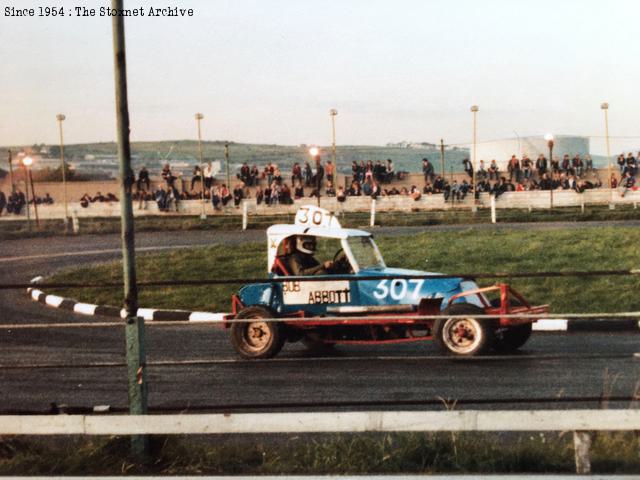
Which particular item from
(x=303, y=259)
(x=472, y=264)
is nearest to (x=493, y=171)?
(x=472, y=264)

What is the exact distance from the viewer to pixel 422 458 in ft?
17.3

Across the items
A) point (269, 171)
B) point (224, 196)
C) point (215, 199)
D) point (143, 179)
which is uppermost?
point (269, 171)

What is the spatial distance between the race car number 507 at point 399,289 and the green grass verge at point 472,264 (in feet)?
15.4

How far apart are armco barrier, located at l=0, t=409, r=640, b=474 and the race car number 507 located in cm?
569

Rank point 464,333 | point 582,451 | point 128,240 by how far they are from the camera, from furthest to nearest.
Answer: point 464,333, point 128,240, point 582,451

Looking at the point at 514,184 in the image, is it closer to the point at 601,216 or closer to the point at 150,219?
the point at 601,216

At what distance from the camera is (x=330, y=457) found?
5270mm

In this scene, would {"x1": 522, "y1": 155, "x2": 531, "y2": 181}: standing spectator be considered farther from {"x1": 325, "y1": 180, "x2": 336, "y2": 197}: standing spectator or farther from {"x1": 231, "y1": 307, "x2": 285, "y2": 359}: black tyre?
{"x1": 231, "y1": 307, "x2": 285, "y2": 359}: black tyre

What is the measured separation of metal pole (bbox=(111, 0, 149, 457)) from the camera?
5.37 m

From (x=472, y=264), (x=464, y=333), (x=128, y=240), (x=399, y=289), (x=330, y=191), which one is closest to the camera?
(x=128, y=240)

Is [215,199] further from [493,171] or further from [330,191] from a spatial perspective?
[493,171]

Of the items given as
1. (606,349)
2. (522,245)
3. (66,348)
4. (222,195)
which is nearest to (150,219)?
(222,195)

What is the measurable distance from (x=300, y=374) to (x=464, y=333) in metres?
1.79

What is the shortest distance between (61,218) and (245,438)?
36.9 m
